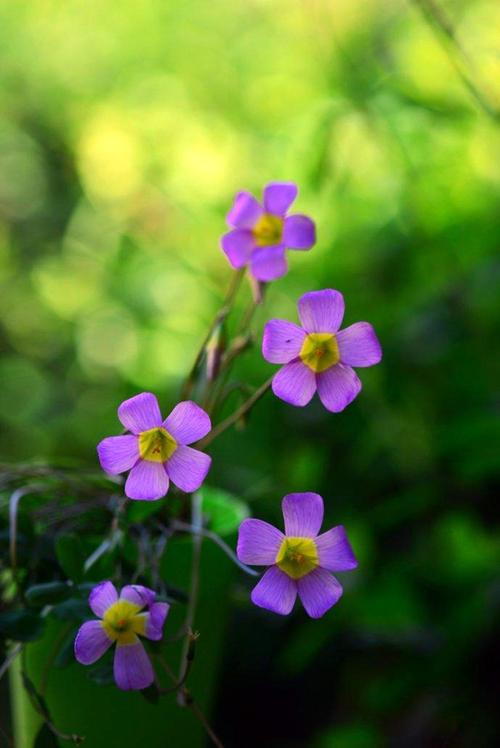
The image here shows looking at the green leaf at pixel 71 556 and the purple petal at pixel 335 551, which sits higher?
the purple petal at pixel 335 551

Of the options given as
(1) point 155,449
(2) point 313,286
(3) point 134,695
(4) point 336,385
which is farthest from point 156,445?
(2) point 313,286

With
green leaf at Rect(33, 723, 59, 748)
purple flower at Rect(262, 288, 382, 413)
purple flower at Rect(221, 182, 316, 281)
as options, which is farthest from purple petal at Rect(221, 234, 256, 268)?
green leaf at Rect(33, 723, 59, 748)

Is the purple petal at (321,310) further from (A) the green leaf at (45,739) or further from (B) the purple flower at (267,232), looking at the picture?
(A) the green leaf at (45,739)

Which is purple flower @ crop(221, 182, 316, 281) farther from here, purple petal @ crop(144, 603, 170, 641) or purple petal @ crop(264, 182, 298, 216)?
purple petal @ crop(144, 603, 170, 641)

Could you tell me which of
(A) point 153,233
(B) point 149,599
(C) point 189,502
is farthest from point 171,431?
Result: (A) point 153,233

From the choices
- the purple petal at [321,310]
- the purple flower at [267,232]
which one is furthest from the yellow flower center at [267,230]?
the purple petal at [321,310]

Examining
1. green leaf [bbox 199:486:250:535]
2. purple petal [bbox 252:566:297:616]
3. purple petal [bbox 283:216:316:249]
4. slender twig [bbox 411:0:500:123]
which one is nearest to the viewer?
purple petal [bbox 252:566:297:616]
